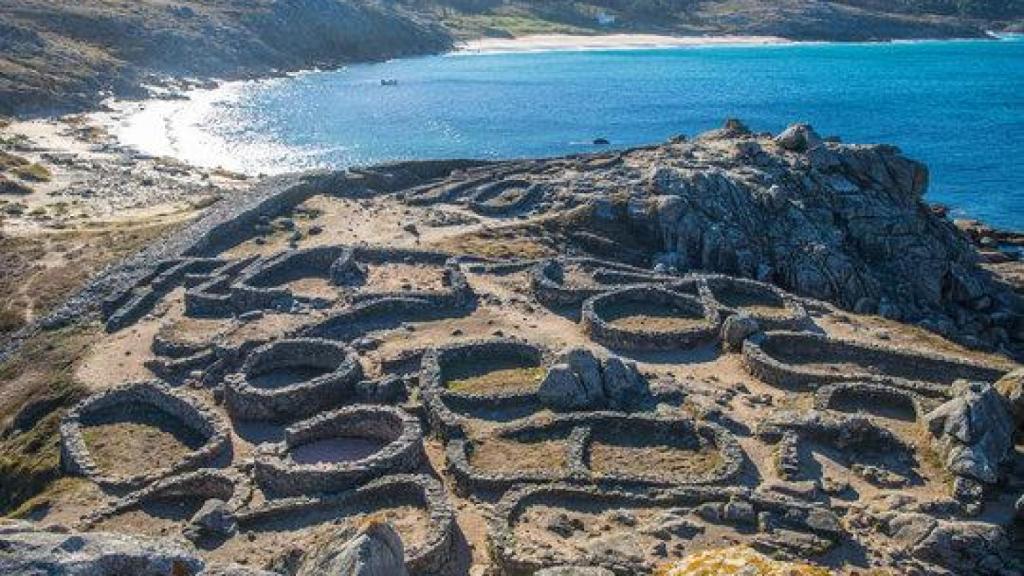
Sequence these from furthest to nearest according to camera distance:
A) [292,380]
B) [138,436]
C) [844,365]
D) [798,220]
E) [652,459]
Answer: [798,220]
[844,365]
[292,380]
[138,436]
[652,459]

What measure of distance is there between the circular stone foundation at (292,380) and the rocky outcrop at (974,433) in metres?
19.2

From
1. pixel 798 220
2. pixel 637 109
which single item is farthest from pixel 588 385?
pixel 637 109

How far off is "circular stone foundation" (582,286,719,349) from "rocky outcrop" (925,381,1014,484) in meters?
10.4

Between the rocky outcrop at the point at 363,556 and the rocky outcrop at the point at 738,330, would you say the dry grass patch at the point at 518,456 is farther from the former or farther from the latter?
the rocky outcrop at the point at 363,556

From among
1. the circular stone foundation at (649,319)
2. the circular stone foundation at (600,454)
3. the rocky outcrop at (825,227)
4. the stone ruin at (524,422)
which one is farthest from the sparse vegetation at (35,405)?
the rocky outcrop at (825,227)

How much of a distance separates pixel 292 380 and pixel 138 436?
18.8 ft

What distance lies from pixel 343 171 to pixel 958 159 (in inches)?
2845

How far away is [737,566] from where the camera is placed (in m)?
13.9

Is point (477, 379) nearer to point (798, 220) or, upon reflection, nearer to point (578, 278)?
point (578, 278)

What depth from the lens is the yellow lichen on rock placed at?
13602 mm

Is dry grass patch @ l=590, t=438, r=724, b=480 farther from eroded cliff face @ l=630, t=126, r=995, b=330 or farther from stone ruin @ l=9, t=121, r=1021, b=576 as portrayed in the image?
eroded cliff face @ l=630, t=126, r=995, b=330

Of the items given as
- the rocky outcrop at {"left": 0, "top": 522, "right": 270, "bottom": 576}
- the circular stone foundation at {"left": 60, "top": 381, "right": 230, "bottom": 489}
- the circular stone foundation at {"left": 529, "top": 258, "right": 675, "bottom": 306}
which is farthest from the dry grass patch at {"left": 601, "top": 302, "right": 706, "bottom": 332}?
the rocky outcrop at {"left": 0, "top": 522, "right": 270, "bottom": 576}

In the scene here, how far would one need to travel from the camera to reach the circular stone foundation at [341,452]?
26562 millimetres

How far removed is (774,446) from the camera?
28.6 metres
